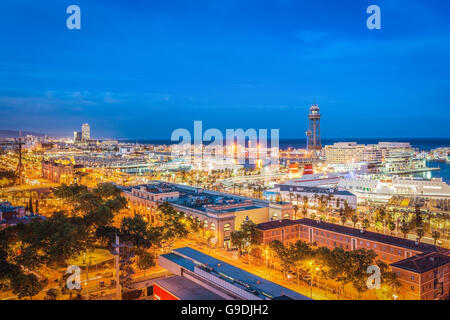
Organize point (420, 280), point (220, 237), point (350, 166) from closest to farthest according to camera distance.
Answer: point (420, 280), point (220, 237), point (350, 166)

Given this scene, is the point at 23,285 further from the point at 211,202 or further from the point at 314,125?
the point at 314,125

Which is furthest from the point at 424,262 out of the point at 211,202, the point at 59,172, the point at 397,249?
the point at 59,172

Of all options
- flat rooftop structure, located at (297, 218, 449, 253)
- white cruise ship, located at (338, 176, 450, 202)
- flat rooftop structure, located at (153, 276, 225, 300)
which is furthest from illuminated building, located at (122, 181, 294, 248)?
white cruise ship, located at (338, 176, 450, 202)

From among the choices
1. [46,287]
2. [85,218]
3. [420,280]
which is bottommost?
[46,287]

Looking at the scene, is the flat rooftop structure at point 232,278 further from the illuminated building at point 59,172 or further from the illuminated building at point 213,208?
the illuminated building at point 59,172

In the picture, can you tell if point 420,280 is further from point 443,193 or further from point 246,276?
point 443,193
